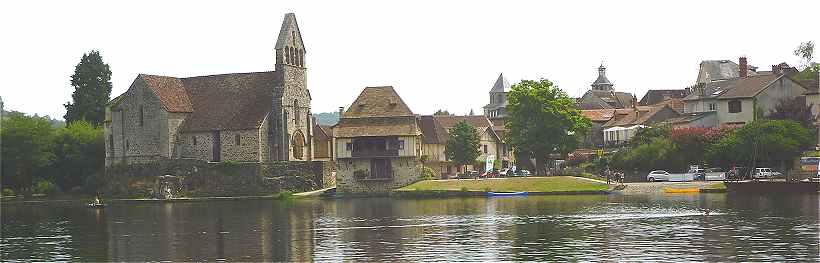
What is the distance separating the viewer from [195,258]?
47.4 m

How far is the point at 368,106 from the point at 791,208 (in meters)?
51.7

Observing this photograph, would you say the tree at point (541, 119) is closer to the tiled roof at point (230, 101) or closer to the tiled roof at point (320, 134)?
the tiled roof at point (230, 101)

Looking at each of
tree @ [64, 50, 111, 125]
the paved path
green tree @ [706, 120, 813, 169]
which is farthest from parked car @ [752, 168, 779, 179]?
tree @ [64, 50, 111, 125]

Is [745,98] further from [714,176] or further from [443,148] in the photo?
[443,148]

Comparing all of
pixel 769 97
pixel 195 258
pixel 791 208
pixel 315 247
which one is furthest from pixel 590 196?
pixel 195 258

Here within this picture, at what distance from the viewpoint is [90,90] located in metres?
136

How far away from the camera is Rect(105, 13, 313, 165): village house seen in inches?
4365

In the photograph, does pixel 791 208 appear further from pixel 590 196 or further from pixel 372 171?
pixel 372 171

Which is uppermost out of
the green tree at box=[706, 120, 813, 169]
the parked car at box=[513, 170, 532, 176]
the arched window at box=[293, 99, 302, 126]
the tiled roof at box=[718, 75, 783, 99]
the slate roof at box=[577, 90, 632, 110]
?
the slate roof at box=[577, 90, 632, 110]

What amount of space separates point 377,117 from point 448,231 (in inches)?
2087

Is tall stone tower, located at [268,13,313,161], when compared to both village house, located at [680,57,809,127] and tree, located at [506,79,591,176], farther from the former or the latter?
village house, located at [680,57,809,127]

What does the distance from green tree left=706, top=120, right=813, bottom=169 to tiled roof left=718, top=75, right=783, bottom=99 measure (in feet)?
51.7

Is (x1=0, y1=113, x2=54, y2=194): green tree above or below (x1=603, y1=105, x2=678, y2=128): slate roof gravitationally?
below

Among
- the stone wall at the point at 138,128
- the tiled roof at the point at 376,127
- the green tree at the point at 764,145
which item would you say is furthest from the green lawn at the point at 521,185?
the stone wall at the point at 138,128
